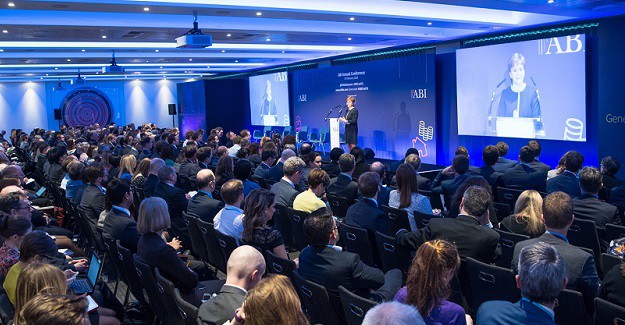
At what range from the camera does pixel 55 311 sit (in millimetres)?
2242

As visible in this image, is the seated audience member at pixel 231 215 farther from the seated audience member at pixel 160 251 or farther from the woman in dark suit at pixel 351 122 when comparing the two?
the woman in dark suit at pixel 351 122

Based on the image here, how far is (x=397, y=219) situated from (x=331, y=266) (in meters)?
2.00

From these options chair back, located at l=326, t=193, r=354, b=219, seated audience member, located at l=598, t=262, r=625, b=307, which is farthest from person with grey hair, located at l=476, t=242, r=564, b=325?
chair back, located at l=326, t=193, r=354, b=219

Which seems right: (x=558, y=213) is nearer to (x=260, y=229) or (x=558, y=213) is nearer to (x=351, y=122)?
(x=260, y=229)

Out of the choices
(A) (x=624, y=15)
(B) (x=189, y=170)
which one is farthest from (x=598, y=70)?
(B) (x=189, y=170)

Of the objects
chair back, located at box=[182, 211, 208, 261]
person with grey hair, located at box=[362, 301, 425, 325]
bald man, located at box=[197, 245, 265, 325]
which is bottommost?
→ chair back, located at box=[182, 211, 208, 261]

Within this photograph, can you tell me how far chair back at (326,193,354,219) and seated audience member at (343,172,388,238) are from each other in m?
1.43

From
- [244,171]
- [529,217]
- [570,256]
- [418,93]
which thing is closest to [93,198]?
[244,171]

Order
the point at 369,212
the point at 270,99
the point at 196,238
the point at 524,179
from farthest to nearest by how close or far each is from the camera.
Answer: the point at 270,99 → the point at 524,179 → the point at 196,238 → the point at 369,212

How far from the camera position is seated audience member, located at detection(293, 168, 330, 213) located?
6008 mm

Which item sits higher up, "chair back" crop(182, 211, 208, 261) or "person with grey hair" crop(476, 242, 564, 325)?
"person with grey hair" crop(476, 242, 564, 325)

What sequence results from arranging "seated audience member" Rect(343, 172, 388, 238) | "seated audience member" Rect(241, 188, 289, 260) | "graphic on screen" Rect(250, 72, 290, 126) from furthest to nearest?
1. "graphic on screen" Rect(250, 72, 290, 126)
2. "seated audience member" Rect(343, 172, 388, 238)
3. "seated audience member" Rect(241, 188, 289, 260)

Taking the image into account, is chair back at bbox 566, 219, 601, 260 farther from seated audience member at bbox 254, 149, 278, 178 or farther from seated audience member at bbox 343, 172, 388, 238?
seated audience member at bbox 254, 149, 278, 178

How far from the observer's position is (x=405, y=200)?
5617 millimetres
